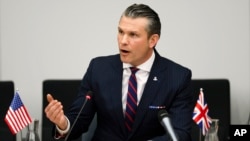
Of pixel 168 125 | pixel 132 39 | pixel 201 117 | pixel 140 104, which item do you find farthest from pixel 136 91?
pixel 168 125

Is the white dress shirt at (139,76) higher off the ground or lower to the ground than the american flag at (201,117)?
higher

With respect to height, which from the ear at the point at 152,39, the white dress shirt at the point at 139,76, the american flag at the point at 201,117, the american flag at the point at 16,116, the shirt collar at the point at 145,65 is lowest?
the american flag at the point at 201,117

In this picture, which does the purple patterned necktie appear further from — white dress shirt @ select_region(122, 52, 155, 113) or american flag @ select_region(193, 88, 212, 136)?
american flag @ select_region(193, 88, 212, 136)

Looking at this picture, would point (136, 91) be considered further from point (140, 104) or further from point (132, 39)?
point (132, 39)

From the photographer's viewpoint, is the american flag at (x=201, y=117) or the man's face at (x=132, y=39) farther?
the american flag at (x=201, y=117)

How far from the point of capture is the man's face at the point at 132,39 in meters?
3.32

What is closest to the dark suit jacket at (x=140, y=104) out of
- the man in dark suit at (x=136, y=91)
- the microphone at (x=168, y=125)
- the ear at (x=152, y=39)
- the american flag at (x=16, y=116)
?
the man in dark suit at (x=136, y=91)

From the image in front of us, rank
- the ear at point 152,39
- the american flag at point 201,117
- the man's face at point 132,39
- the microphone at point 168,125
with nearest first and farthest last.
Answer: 1. the microphone at point 168,125
2. the man's face at point 132,39
3. the ear at point 152,39
4. the american flag at point 201,117

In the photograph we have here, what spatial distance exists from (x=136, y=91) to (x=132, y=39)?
0.34 meters

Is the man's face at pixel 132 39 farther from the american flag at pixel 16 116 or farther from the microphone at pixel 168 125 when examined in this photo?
the microphone at pixel 168 125

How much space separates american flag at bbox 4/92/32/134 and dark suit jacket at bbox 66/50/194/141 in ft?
1.19

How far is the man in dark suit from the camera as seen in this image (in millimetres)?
3346

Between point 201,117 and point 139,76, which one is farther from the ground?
point 139,76

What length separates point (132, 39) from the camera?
3.35 m
